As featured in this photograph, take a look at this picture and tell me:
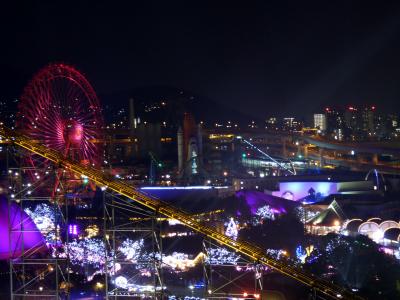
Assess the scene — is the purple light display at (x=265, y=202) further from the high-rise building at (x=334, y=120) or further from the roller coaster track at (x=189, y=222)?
the high-rise building at (x=334, y=120)

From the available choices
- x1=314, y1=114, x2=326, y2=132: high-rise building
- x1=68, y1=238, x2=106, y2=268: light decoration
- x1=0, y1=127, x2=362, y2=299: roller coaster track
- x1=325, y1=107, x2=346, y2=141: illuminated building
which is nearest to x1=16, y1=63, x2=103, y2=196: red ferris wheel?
x1=68, y1=238, x2=106, y2=268: light decoration

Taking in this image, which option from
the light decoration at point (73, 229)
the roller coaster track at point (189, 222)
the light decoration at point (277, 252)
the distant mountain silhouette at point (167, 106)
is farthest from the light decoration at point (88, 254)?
the distant mountain silhouette at point (167, 106)

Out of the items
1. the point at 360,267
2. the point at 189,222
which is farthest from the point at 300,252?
the point at 189,222

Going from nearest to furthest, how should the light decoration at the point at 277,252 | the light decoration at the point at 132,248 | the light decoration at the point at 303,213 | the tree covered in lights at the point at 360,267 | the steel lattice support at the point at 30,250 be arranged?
1. the steel lattice support at the point at 30,250
2. the tree covered in lights at the point at 360,267
3. the light decoration at the point at 132,248
4. the light decoration at the point at 277,252
5. the light decoration at the point at 303,213

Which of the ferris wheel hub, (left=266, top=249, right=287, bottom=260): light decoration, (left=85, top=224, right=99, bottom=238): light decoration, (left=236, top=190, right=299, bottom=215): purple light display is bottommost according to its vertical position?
(left=266, top=249, right=287, bottom=260): light decoration

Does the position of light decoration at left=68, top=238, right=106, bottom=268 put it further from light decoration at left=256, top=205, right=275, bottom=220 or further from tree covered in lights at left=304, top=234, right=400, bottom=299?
light decoration at left=256, top=205, right=275, bottom=220

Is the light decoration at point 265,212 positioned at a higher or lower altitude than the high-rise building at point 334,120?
lower

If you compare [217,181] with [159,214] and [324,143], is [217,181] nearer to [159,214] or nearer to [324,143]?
[324,143]
